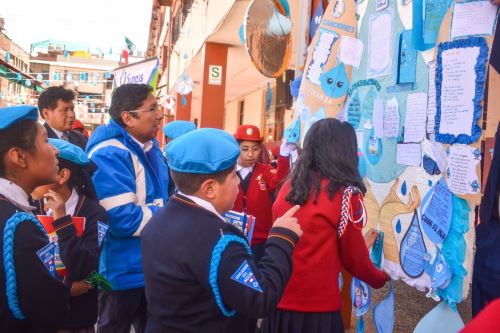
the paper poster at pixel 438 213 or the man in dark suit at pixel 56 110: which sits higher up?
the man in dark suit at pixel 56 110

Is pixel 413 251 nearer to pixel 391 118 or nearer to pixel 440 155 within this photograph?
pixel 440 155

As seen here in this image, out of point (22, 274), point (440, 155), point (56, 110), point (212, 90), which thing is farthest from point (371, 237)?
point (212, 90)

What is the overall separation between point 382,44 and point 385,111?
43 centimetres

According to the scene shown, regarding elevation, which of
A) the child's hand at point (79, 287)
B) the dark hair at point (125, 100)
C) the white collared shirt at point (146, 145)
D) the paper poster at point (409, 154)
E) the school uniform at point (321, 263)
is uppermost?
the dark hair at point (125, 100)

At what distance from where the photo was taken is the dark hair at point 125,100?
9.03 feet

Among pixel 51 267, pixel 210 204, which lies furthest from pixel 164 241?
pixel 51 267

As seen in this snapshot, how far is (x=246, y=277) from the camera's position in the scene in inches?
57.8

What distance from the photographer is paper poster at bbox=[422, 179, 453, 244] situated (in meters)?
2.12

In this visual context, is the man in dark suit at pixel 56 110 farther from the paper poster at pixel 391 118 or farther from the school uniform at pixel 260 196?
the paper poster at pixel 391 118

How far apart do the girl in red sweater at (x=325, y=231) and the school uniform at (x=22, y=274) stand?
3.49 ft

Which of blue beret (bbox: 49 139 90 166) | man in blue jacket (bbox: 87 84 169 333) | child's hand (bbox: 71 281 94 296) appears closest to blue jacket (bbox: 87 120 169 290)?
man in blue jacket (bbox: 87 84 169 333)

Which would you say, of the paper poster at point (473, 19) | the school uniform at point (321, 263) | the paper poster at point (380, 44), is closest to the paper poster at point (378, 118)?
the paper poster at point (380, 44)

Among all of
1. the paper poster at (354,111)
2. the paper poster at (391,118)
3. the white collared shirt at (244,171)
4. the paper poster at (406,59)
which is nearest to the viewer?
the paper poster at (406,59)

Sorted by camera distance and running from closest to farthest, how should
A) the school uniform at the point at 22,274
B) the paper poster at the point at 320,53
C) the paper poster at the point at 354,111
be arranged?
the school uniform at the point at 22,274 → the paper poster at the point at 354,111 → the paper poster at the point at 320,53
